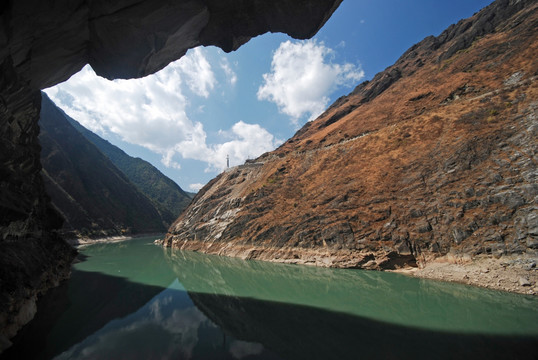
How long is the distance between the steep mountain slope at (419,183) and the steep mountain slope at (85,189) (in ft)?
163

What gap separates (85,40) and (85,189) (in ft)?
381

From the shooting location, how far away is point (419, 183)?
3080 centimetres

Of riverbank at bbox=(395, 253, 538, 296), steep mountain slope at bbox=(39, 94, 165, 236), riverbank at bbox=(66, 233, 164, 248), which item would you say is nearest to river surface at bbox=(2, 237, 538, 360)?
riverbank at bbox=(395, 253, 538, 296)

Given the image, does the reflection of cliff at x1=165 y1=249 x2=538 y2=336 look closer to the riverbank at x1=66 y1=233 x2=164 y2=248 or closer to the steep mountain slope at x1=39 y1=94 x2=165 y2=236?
the riverbank at x1=66 y1=233 x2=164 y2=248

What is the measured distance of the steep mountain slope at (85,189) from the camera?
8512 centimetres

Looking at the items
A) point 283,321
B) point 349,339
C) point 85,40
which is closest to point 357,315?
point 349,339

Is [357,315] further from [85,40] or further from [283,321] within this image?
[85,40]

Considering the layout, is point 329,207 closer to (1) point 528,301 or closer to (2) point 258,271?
(2) point 258,271

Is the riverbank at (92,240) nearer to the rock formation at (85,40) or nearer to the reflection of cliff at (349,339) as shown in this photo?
the rock formation at (85,40)

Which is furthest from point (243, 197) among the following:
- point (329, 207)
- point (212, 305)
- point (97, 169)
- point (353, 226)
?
point (97, 169)

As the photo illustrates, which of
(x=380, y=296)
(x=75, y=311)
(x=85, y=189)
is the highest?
(x=85, y=189)

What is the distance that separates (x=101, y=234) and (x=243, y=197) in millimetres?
64313

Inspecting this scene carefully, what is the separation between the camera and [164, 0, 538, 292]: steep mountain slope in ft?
77.2

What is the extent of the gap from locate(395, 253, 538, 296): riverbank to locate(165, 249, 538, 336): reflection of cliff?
1267mm
